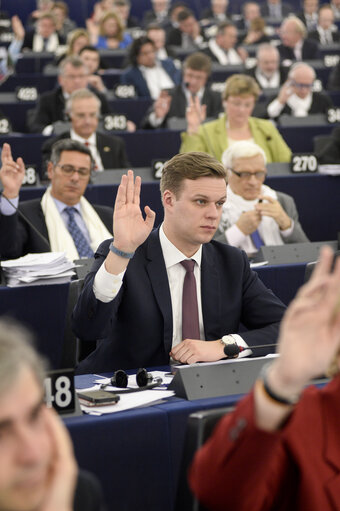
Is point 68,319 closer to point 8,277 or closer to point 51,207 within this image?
point 8,277

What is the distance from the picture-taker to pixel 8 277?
3.54 meters

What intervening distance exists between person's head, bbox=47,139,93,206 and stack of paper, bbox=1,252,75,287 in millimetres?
876

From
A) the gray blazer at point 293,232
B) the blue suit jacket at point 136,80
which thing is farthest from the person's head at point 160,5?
the gray blazer at point 293,232

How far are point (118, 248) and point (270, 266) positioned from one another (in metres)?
1.27

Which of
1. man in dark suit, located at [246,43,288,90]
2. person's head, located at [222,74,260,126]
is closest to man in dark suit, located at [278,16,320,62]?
man in dark suit, located at [246,43,288,90]

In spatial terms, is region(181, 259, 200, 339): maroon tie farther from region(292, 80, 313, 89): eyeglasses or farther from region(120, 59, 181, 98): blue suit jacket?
region(120, 59, 181, 98): blue suit jacket

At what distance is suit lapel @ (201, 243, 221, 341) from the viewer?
2.86 metres

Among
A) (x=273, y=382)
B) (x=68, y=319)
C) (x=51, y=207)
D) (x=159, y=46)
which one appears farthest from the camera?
(x=159, y=46)

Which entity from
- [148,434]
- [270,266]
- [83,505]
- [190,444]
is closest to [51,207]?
[270,266]

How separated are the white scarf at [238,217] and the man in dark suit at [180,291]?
1628 mm

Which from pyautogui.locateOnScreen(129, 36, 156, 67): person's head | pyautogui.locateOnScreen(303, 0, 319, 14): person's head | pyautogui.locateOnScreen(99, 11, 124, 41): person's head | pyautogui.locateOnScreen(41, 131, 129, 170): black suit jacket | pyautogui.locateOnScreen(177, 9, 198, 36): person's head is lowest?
pyautogui.locateOnScreen(41, 131, 129, 170): black suit jacket

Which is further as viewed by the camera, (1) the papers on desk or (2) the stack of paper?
(2) the stack of paper

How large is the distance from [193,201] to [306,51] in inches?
357

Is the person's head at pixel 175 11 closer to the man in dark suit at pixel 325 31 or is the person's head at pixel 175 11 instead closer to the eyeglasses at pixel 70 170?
the man in dark suit at pixel 325 31
